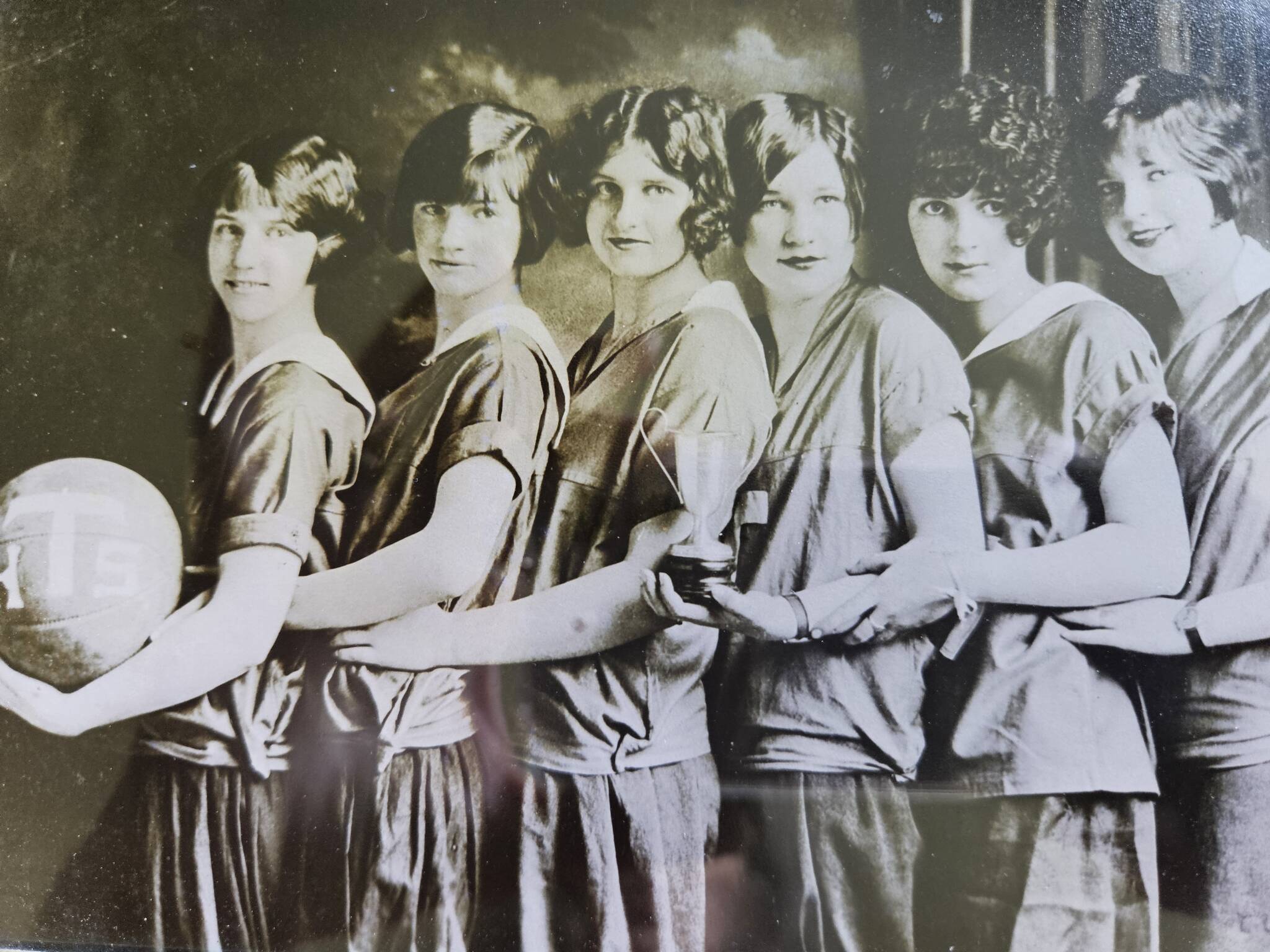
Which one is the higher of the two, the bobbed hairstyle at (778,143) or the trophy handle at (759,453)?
the bobbed hairstyle at (778,143)

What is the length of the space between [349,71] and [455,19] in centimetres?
21

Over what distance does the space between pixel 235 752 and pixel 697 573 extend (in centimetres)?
82

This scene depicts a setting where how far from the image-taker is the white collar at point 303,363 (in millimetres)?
1516

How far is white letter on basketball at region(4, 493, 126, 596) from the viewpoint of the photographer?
1485 mm

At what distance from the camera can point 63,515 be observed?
59.7 inches

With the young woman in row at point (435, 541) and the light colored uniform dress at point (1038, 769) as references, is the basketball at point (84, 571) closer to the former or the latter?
the young woman in row at point (435, 541)

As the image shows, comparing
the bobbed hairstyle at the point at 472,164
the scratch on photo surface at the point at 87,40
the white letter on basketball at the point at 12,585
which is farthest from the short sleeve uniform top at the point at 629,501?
the scratch on photo surface at the point at 87,40

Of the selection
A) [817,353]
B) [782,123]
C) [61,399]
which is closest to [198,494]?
[61,399]

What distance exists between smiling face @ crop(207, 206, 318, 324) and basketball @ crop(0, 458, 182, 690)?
361 mm

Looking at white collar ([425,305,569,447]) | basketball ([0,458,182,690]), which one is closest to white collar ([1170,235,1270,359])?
white collar ([425,305,569,447])

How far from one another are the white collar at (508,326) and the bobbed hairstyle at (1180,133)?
3.10ft

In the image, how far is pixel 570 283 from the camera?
1.51 meters

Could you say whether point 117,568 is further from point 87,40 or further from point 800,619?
point 800,619

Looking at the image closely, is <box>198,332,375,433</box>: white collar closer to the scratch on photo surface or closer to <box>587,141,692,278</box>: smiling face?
<box>587,141,692,278</box>: smiling face
